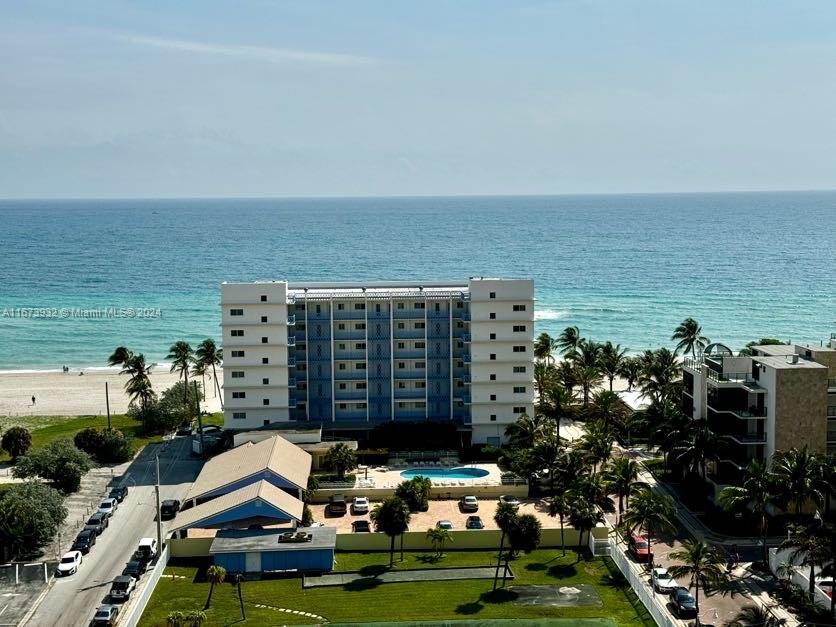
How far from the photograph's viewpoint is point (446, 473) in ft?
238

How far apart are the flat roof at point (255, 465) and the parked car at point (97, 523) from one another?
17.2 ft

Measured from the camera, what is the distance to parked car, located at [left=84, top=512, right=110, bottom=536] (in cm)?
6019

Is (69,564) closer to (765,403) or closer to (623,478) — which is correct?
(623,478)

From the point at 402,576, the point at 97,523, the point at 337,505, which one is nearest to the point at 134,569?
the point at 97,523

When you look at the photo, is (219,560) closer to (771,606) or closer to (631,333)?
(771,606)

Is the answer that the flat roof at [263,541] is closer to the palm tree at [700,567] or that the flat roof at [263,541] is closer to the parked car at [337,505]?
the parked car at [337,505]

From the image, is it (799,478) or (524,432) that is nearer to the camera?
Result: (799,478)

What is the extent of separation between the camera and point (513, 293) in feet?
262

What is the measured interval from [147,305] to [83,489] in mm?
105611

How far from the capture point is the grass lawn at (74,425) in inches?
3268

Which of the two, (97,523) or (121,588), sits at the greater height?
(97,523)

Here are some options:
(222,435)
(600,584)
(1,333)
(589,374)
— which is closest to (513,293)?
(589,374)

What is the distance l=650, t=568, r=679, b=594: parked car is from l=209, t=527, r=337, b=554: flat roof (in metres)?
17.3

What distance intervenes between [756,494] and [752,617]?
8.44 metres
